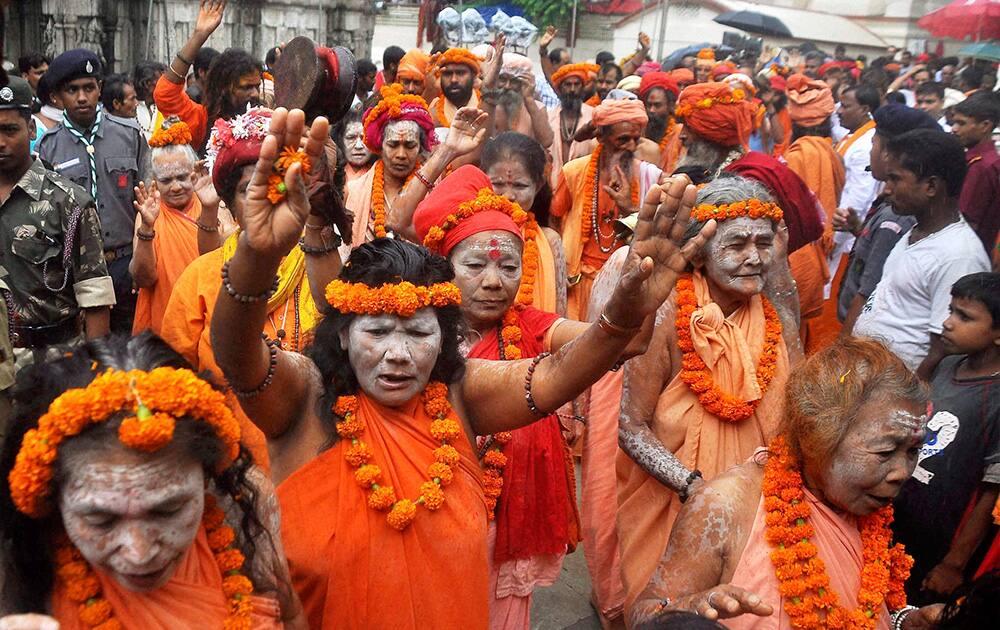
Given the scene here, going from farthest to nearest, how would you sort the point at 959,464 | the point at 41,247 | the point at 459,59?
the point at 459,59, the point at 41,247, the point at 959,464

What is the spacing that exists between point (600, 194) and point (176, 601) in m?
4.75

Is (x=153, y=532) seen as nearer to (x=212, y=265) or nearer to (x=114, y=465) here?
(x=114, y=465)

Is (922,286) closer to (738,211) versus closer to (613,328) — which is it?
(738,211)

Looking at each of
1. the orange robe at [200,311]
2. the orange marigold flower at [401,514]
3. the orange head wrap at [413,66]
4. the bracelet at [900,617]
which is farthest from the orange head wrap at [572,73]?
the orange marigold flower at [401,514]

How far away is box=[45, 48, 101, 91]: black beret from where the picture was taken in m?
6.42

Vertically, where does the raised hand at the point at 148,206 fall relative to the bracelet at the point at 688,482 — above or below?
above

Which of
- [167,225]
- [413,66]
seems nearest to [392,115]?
[167,225]

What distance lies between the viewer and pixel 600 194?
628 centimetres

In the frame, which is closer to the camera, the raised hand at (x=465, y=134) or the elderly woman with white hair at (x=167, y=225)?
the raised hand at (x=465, y=134)

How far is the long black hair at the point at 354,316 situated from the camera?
2684 mm

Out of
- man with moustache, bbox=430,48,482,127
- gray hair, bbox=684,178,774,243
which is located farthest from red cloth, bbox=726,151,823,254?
man with moustache, bbox=430,48,482,127

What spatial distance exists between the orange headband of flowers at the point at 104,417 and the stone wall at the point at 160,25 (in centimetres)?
1681

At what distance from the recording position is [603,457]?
4.27 m

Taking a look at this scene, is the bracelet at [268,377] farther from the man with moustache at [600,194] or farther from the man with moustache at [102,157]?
the man with moustache at [600,194]
